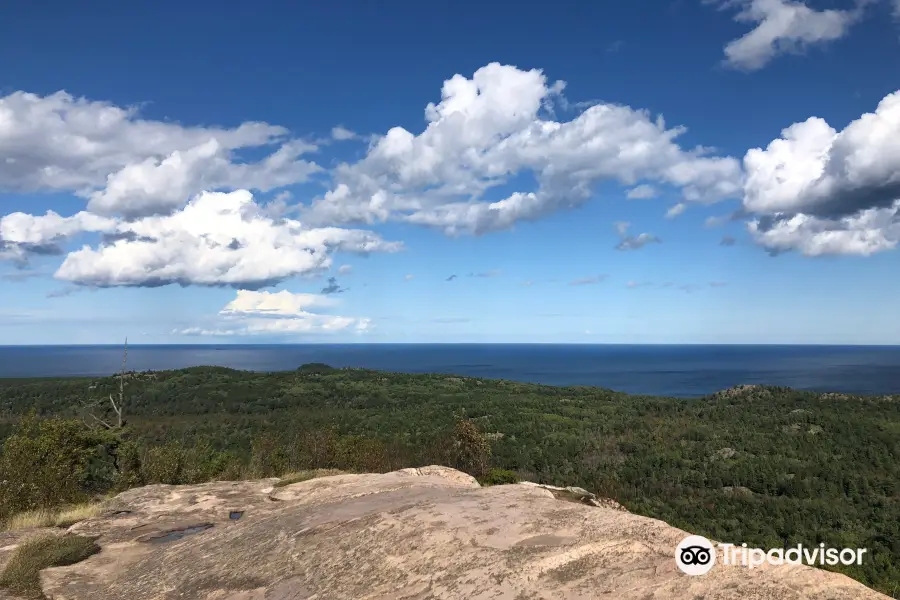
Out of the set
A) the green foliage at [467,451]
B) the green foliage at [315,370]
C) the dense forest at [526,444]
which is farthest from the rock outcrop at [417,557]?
the green foliage at [315,370]

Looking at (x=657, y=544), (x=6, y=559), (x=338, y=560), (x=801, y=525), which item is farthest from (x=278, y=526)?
(x=801, y=525)

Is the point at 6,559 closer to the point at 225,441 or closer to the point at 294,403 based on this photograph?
the point at 225,441

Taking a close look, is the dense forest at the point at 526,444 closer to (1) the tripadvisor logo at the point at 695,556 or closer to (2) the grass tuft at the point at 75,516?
(2) the grass tuft at the point at 75,516

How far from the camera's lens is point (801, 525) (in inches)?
1258

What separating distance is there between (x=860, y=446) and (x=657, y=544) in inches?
2178

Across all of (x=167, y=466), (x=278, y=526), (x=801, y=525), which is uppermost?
Answer: (x=278, y=526)

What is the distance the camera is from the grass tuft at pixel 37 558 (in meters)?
9.52

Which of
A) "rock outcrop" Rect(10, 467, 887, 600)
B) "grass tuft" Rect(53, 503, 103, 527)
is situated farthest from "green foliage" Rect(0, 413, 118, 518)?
"rock outcrop" Rect(10, 467, 887, 600)

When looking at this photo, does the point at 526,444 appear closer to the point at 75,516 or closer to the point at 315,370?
the point at 75,516

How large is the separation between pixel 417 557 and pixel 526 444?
1942 inches

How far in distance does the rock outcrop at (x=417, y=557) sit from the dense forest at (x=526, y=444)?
39.0ft

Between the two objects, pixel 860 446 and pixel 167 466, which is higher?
pixel 167 466

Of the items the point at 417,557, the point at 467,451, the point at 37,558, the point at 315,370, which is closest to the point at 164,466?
the point at 37,558

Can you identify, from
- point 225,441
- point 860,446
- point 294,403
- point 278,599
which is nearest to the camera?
point 278,599
